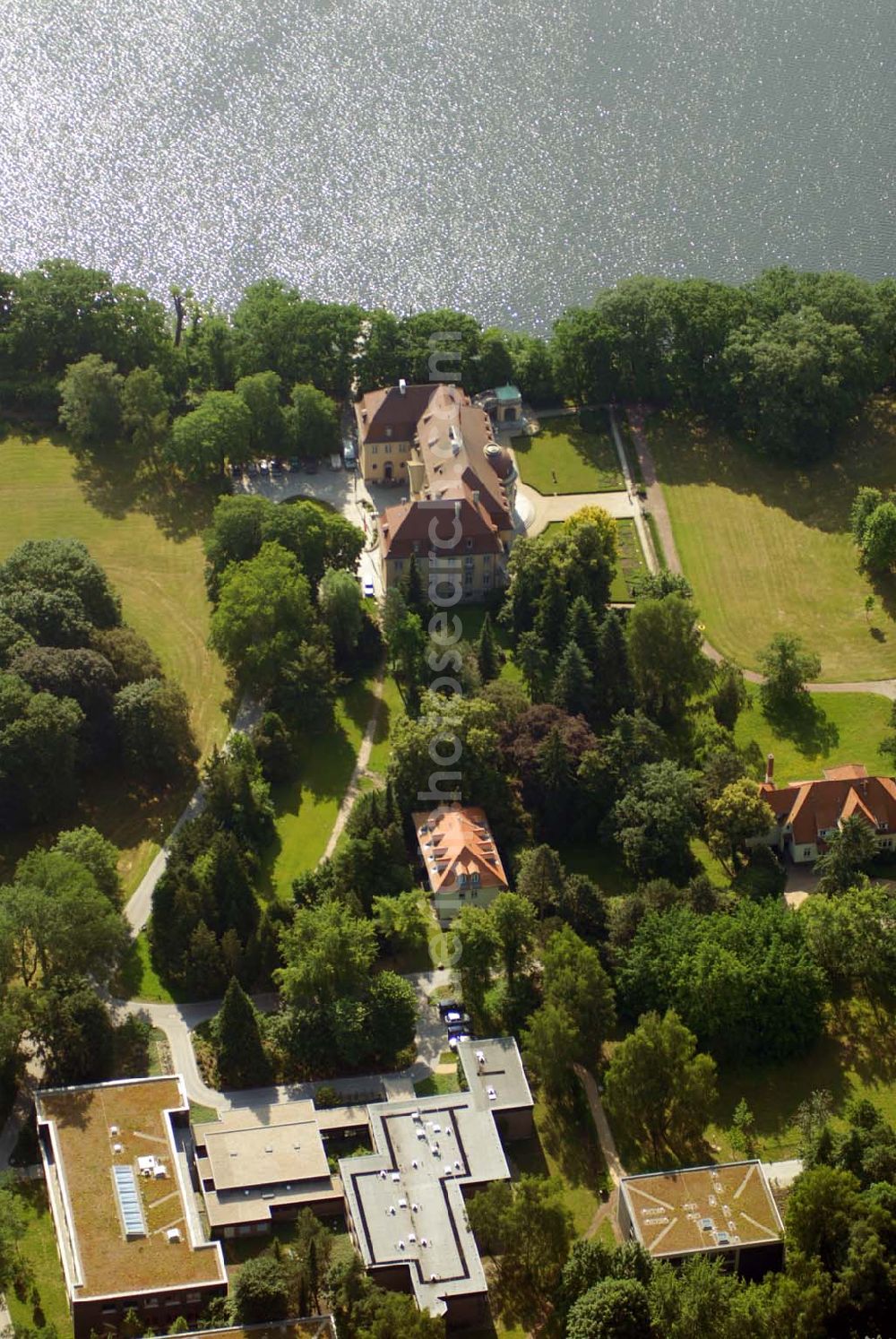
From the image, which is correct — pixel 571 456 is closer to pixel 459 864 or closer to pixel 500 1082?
pixel 459 864

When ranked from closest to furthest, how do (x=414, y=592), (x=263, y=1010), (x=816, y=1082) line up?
(x=816, y=1082)
(x=263, y=1010)
(x=414, y=592)

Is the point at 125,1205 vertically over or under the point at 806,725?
under

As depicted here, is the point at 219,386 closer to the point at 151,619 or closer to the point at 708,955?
the point at 151,619

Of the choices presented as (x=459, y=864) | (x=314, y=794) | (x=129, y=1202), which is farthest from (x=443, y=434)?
(x=129, y=1202)

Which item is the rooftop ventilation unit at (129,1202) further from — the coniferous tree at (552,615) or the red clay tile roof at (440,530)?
the red clay tile roof at (440,530)

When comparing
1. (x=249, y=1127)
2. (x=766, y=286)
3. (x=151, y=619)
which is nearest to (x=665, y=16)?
(x=766, y=286)

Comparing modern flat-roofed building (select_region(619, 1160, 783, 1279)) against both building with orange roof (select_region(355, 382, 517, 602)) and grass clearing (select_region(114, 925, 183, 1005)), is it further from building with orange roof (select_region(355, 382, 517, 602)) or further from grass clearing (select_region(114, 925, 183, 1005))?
building with orange roof (select_region(355, 382, 517, 602))

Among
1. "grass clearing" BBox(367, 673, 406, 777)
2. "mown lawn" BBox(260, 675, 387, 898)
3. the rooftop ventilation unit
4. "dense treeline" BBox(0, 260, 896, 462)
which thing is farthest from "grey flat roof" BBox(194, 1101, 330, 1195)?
"dense treeline" BBox(0, 260, 896, 462)
